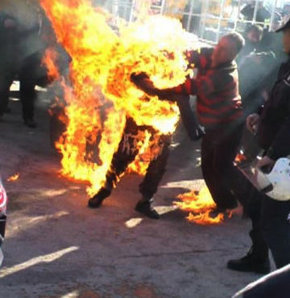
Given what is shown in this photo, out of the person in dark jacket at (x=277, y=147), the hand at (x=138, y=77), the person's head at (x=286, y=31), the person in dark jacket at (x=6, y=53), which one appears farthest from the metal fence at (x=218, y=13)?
the person in dark jacket at (x=277, y=147)

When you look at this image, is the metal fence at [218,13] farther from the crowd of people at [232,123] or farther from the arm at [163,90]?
the arm at [163,90]

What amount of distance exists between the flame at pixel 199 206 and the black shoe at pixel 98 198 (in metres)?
0.88

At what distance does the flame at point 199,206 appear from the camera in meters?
6.40

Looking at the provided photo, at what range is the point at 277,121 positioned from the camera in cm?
460

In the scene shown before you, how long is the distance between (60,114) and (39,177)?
1178mm

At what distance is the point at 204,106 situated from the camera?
6238 mm

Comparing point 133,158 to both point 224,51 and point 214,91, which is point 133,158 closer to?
point 214,91

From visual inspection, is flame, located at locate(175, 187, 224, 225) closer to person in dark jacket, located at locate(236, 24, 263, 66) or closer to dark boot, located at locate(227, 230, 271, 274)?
dark boot, located at locate(227, 230, 271, 274)

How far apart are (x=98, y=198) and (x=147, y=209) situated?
504mm

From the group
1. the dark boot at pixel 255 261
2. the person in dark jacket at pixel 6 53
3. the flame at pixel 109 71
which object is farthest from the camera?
the person in dark jacket at pixel 6 53

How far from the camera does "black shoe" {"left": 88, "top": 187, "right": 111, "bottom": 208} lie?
628cm

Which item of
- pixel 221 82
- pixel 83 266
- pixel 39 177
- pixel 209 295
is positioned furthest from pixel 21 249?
pixel 221 82

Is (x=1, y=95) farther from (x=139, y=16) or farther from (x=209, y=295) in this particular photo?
(x=209, y=295)

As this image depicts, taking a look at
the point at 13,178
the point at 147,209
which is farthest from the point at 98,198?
the point at 13,178
